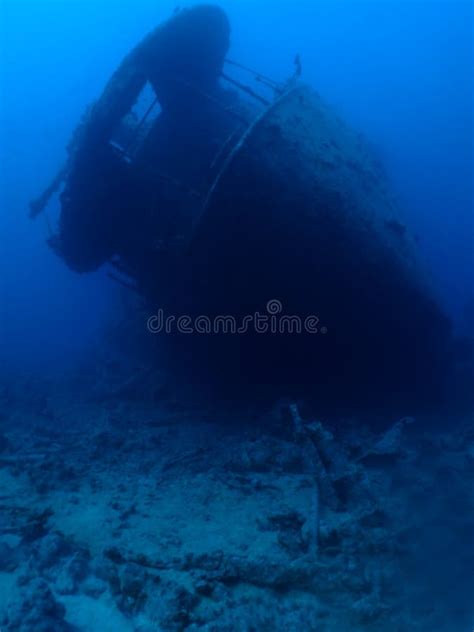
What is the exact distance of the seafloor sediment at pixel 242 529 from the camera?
8.45 feet

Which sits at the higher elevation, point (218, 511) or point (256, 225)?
point (256, 225)

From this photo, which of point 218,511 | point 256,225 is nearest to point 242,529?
point 218,511

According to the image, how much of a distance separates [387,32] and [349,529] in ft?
185

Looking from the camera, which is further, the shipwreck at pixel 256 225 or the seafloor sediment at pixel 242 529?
the shipwreck at pixel 256 225

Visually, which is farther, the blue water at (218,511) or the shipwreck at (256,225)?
the shipwreck at (256,225)

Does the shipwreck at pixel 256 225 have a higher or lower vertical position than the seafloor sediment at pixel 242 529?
higher

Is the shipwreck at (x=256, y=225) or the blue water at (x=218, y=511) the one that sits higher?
the shipwreck at (x=256, y=225)

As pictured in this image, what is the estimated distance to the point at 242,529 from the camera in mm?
3252

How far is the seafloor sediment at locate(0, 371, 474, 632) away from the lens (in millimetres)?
2574

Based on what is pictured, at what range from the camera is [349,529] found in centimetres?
313

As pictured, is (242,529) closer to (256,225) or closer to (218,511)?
(218,511)

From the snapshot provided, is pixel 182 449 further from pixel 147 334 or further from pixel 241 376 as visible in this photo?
pixel 147 334

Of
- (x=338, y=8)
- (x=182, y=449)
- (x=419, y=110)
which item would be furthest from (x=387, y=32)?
(x=182, y=449)

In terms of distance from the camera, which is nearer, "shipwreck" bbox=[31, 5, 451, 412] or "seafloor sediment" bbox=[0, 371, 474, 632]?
"seafloor sediment" bbox=[0, 371, 474, 632]
